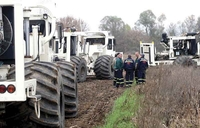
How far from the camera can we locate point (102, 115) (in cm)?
905

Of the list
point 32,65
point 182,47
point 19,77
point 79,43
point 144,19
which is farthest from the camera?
point 144,19

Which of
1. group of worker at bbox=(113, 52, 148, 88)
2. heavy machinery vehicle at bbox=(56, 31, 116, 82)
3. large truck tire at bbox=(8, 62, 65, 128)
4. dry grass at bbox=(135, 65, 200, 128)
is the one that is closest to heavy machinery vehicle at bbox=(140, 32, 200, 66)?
heavy machinery vehicle at bbox=(56, 31, 116, 82)

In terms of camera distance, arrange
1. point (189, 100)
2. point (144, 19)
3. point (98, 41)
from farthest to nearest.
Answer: point (144, 19) < point (98, 41) < point (189, 100)

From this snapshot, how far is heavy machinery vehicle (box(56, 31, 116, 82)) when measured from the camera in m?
17.6

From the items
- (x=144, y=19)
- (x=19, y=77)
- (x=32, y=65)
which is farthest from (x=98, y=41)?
(x=144, y=19)

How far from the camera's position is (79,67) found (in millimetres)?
17172

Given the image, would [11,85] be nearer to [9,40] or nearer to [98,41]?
[9,40]

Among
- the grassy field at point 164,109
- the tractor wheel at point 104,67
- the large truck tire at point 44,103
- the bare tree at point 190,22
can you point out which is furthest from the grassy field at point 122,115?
the bare tree at point 190,22

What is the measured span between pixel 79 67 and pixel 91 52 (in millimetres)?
3882

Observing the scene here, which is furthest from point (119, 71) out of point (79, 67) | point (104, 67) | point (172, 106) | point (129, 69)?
point (172, 106)

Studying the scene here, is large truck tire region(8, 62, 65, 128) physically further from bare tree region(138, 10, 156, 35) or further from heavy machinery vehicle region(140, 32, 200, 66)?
bare tree region(138, 10, 156, 35)

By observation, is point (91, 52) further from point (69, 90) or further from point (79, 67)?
point (69, 90)

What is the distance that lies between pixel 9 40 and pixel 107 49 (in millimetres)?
16716

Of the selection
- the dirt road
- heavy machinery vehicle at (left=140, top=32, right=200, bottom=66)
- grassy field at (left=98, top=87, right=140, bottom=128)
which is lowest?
the dirt road
